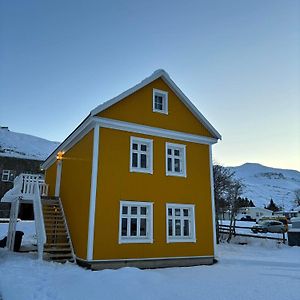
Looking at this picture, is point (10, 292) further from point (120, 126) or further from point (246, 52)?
point (246, 52)

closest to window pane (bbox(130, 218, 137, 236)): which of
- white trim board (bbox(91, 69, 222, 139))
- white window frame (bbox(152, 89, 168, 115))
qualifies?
white trim board (bbox(91, 69, 222, 139))

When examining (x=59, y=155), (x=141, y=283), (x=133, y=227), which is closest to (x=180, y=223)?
(x=133, y=227)

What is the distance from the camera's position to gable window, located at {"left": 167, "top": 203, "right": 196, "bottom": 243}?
1456cm

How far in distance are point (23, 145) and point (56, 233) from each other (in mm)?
39277

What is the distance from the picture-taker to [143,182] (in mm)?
14125

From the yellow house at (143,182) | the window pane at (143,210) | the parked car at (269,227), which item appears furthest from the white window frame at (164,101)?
the parked car at (269,227)

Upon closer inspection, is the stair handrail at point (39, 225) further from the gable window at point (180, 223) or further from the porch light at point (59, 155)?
the gable window at point (180, 223)

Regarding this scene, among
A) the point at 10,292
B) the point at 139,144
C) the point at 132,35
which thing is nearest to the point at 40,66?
the point at 132,35

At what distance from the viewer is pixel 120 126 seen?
14.0m

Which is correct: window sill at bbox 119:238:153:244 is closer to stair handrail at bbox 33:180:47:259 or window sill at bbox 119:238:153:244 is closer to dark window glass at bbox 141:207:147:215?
dark window glass at bbox 141:207:147:215

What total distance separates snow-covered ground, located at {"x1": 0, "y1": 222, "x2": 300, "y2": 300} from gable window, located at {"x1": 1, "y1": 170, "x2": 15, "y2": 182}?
84.9 ft

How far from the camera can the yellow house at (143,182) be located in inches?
509

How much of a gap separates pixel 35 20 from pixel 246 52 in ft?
33.2

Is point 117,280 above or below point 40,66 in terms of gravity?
below
